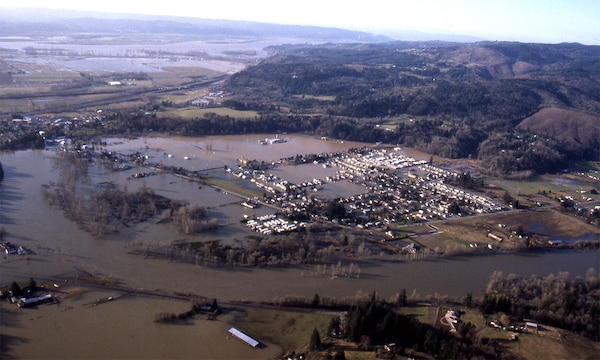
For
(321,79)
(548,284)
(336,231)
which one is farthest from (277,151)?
(321,79)

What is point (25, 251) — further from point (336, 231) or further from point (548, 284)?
point (548, 284)

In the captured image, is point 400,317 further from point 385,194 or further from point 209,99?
point 209,99

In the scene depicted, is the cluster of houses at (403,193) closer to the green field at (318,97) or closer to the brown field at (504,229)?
the brown field at (504,229)

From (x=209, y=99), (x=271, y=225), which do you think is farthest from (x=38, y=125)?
(x=271, y=225)

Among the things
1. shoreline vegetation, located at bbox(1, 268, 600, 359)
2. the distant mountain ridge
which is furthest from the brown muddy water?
the distant mountain ridge

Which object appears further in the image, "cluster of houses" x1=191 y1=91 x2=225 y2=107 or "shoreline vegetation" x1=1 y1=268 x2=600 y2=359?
"cluster of houses" x1=191 y1=91 x2=225 y2=107

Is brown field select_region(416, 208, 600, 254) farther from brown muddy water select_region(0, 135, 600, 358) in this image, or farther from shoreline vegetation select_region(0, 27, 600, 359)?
brown muddy water select_region(0, 135, 600, 358)
